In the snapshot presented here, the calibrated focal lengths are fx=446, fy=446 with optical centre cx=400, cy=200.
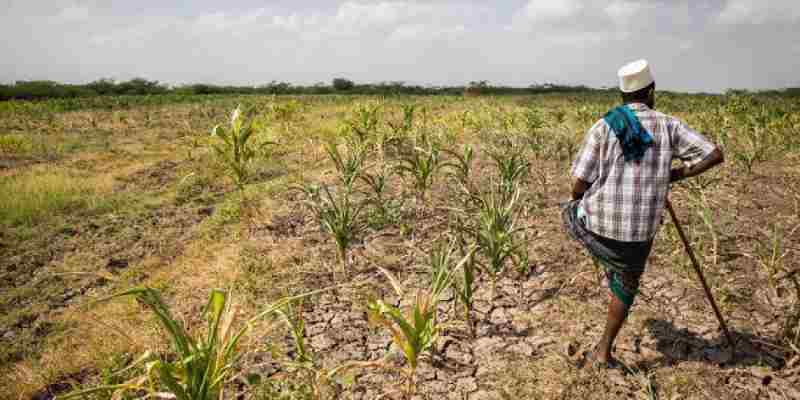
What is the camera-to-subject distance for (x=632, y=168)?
6.27ft

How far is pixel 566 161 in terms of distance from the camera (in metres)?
6.25

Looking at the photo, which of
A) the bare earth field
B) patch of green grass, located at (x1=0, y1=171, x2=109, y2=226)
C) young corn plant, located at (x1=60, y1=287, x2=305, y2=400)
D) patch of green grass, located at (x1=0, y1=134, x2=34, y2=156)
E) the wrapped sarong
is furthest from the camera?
patch of green grass, located at (x1=0, y1=134, x2=34, y2=156)

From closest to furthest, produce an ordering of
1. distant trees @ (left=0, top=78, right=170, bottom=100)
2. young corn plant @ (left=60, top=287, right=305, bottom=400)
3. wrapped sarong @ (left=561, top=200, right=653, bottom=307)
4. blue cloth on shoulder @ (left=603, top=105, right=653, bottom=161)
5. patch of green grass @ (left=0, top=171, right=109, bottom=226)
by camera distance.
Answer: young corn plant @ (left=60, top=287, right=305, bottom=400) < blue cloth on shoulder @ (left=603, top=105, right=653, bottom=161) < wrapped sarong @ (left=561, top=200, right=653, bottom=307) < patch of green grass @ (left=0, top=171, right=109, bottom=226) < distant trees @ (left=0, top=78, right=170, bottom=100)

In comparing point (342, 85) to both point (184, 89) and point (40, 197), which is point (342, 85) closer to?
point (184, 89)

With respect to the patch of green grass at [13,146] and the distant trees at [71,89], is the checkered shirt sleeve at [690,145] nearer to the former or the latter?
the patch of green grass at [13,146]

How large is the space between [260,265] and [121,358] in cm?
118

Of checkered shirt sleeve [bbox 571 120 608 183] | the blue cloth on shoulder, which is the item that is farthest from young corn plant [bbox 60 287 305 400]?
the blue cloth on shoulder

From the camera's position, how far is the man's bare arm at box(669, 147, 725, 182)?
191 cm

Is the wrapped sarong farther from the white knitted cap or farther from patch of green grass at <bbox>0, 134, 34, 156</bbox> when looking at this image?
patch of green grass at <bbox>0, 134, 34, 156</bbox>

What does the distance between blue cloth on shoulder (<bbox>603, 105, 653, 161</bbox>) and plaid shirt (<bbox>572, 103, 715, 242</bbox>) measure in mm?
25

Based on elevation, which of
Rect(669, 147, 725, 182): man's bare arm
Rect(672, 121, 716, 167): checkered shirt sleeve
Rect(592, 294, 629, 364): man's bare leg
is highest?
Rect(672, 121, 716, 167): checkered shirt sleeve

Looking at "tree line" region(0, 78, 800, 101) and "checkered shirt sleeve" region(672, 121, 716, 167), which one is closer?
"checkered shirt sleeve" region(672, 121, 716, 167)

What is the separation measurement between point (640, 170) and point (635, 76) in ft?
1.31

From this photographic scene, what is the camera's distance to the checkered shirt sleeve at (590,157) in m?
1.96
